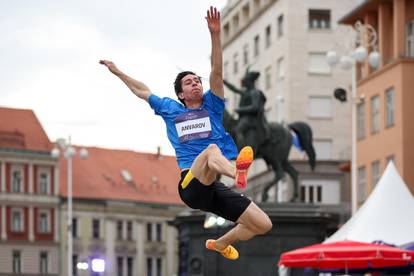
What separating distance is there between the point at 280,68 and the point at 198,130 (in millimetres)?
91494

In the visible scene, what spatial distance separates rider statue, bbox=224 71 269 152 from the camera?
4572 centimetres

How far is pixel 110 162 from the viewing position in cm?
14950

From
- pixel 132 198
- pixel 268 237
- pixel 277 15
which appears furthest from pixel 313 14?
pixel 268 237

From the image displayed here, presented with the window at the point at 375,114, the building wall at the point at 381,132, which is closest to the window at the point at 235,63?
the building wall at the point at 381,132

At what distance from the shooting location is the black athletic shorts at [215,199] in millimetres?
16531

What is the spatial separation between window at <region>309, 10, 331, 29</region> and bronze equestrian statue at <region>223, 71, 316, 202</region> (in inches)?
2238

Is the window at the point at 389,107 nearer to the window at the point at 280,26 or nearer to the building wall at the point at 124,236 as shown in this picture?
the window at the point at 280,26

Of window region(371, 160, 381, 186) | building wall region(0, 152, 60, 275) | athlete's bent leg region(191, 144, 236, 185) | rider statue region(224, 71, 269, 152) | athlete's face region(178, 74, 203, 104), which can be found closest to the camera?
athlete's bent leg region(191, 144, 236, 185)

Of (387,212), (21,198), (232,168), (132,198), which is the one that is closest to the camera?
(232,168)

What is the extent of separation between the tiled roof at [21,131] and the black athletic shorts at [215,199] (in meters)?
117

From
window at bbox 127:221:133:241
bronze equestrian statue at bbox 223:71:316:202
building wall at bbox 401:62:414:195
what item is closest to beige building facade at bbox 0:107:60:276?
window at bbox 127:221:133:241

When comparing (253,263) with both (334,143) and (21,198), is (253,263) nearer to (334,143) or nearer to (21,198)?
(334,143)

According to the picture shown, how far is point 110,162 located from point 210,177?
438 feet

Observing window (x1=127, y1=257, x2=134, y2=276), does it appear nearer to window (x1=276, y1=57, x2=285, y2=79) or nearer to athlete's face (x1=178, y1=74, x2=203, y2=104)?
window (x1=276, y1=57, x2=285, y2=79)
